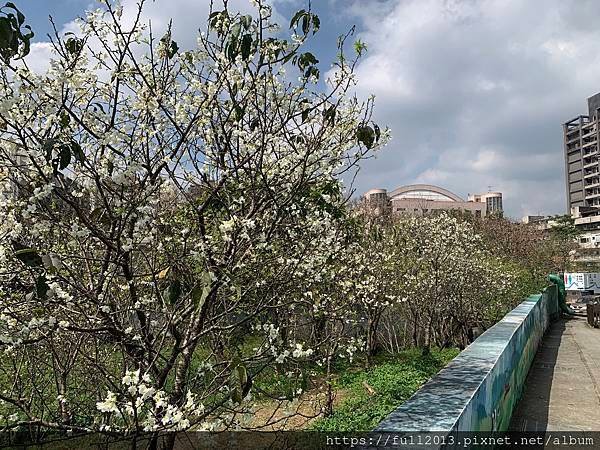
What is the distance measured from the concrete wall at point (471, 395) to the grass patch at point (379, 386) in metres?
1.86

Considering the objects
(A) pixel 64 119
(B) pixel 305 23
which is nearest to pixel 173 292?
(A) pixel 64 119

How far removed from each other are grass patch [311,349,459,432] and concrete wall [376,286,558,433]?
1.86m

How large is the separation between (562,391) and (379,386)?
134 inches

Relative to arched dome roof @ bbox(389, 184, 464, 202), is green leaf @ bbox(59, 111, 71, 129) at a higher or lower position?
lower

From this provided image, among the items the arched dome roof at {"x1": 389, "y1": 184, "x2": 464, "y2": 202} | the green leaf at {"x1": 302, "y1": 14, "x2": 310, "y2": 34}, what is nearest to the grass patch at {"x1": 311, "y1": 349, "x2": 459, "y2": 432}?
the green leaf at {"x1": 302, "y1": 14, "x2": 310, "y2": 34}

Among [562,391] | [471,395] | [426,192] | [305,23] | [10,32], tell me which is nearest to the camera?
[10,32]

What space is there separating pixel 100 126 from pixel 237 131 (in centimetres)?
91

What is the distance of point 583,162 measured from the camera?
82.2 metres

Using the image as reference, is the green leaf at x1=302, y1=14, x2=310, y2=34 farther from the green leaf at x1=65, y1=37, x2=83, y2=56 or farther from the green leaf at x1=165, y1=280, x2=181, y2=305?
the green leaf at x1=165, y1=280, x2=181, y2=305

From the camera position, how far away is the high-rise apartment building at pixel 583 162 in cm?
7906

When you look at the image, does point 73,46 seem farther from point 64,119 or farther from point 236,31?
point 236,31

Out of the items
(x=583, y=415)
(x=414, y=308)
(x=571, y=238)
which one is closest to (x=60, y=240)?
(x=583, y=415)

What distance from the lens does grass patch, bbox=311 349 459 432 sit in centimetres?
754

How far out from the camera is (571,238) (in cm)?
4506
